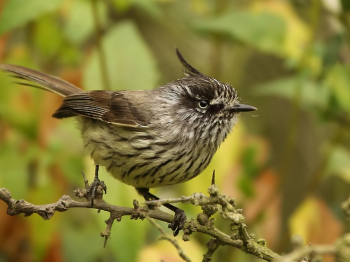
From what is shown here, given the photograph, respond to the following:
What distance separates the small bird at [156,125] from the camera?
270 cm

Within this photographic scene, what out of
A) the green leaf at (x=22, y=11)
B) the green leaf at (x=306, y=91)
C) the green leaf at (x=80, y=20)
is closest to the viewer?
the green leaf at (x=22, y=11)

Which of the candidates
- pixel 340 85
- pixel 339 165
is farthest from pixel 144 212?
pixel 339 165

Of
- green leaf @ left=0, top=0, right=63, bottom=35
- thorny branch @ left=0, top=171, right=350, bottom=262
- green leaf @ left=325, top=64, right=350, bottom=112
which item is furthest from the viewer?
green leaf @ left=325, top=64, right=350, bottom=112

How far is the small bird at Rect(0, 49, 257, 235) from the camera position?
8.86 feet

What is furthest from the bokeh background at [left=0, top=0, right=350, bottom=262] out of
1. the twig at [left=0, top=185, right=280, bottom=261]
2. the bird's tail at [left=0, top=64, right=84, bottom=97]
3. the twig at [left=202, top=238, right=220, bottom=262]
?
the twig at [left=202, top=238, right=220, bottom=262]

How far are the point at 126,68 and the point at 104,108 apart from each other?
1.63 ft

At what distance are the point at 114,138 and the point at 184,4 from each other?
4666mm

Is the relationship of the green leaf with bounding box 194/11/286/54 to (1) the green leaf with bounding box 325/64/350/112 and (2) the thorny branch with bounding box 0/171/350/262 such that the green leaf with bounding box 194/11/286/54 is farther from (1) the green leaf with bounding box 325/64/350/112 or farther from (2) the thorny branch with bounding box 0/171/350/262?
(2) the thorny branch with bounding box 0/171/350/262

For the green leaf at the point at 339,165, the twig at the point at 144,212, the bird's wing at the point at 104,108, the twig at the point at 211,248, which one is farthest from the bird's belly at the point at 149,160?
the green leaf at the point at 339,165

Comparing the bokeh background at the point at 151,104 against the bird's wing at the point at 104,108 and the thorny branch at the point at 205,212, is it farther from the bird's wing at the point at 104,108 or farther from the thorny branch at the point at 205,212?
the thorny branch at the point at 205,212

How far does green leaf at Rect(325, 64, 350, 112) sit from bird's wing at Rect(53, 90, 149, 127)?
135cm

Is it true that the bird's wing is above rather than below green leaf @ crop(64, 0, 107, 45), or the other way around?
below

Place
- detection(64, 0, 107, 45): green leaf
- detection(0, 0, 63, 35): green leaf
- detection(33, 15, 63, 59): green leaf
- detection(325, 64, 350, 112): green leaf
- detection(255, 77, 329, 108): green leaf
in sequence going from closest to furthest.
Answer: detection(0, 0, 63, 35): green leaf, detection(325, 64, 350, 112): green leaf, detection(64, 0, 107, 45): green leaf, detection(255, 77, 329, 108): green leaf, detection(33, 15, 63, 59): green leaf

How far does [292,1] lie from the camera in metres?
4.74
